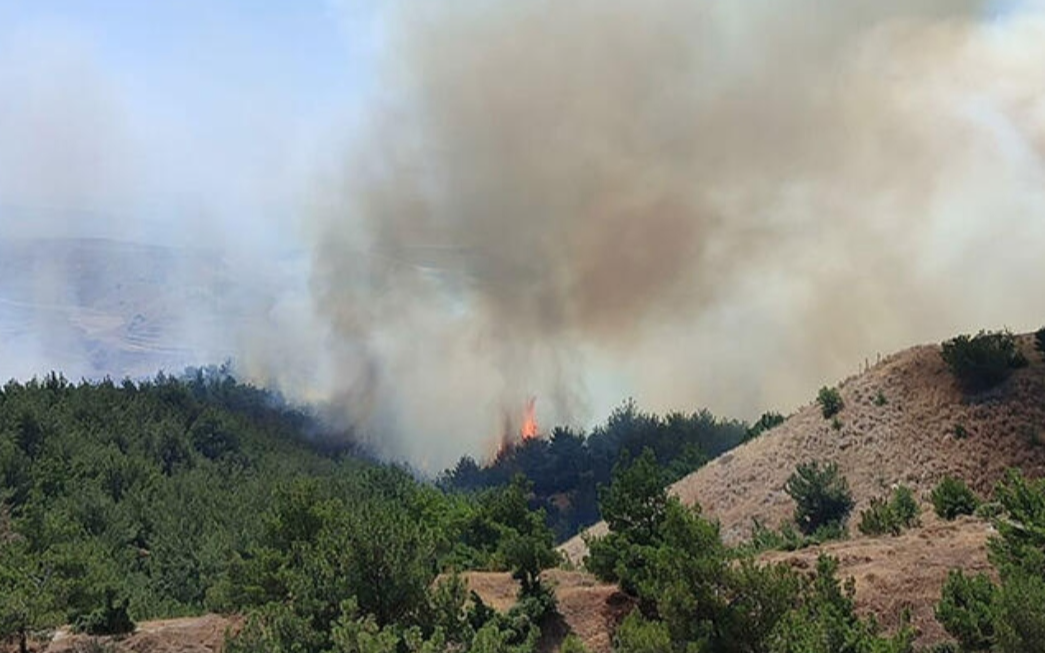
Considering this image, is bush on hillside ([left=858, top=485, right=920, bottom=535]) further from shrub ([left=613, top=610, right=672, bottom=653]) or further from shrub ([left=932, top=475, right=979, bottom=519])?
shrub ([left=613, top=610, right=672, bottom=653])

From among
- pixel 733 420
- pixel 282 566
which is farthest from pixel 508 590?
pixel 733 420

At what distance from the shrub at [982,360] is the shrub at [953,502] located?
56.9 feet

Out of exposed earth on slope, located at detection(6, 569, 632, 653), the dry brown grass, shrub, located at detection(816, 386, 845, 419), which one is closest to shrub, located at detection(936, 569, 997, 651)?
the dry brown grass

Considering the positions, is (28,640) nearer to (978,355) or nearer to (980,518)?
(980,518)

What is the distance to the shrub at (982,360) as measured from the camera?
176 ft

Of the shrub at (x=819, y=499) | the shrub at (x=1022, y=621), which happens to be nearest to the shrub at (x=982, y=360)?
the shrub at (x=819, y=499)

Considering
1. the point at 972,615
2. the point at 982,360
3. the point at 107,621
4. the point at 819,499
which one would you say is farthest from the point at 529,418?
the point at 972,615

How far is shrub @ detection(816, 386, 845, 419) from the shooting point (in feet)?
194

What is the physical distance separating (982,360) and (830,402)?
9.96 metres

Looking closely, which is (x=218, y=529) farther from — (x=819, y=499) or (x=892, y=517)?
(x=892, y=517)

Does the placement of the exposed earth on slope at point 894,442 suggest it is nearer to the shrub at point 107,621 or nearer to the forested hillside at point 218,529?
the forested hillside at point 218,529

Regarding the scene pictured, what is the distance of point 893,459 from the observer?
170 ft

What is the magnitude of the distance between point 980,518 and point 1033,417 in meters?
17.4

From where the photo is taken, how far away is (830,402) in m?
A: 59.3
